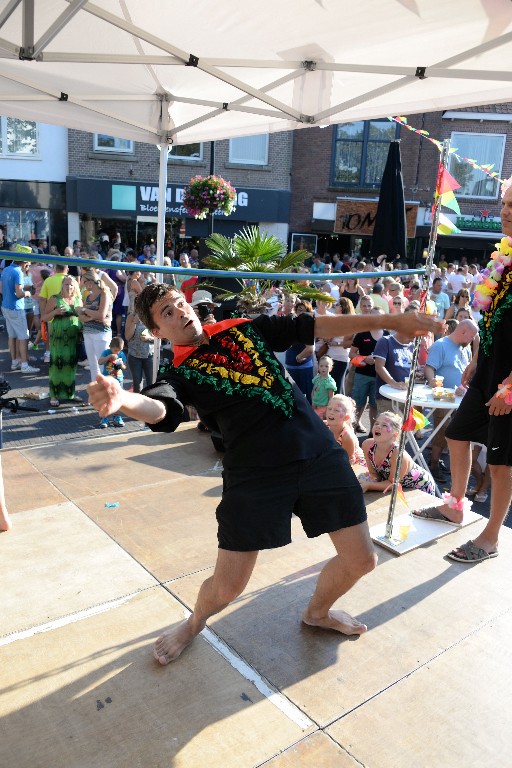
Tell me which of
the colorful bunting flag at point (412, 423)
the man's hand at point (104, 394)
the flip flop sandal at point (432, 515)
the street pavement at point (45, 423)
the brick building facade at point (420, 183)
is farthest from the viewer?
the brick building facade at point (420, 183)

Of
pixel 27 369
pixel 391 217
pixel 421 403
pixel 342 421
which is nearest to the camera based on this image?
pixel 342 421

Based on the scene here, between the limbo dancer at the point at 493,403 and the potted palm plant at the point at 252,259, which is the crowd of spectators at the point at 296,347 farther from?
the limbo dancer at the point at 493,403

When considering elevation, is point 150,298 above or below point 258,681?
above

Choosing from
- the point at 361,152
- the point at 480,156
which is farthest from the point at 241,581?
the point at 480,156

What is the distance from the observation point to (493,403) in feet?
9.75

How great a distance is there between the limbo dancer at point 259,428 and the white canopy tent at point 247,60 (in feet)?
7.57

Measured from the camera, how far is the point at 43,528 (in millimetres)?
3643

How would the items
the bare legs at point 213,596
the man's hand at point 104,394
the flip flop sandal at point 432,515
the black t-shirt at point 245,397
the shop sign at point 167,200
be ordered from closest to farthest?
1. the man's hand at point 104,394
2. the black t-shirt at point 245,397
3. the bare legs at point 213,596
4. the flip flop sandal at point 432,515
5. the shop sign at point 167,200

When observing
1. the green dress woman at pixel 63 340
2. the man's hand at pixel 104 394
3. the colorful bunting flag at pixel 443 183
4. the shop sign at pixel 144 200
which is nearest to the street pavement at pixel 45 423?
the green dress woman at pixel 63 340

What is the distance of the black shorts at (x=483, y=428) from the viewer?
3098 millimetres

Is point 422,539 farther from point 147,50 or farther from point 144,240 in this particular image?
point 144,240

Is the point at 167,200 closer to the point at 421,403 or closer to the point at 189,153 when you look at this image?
the point at 189,153

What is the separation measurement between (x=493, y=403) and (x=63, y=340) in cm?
601

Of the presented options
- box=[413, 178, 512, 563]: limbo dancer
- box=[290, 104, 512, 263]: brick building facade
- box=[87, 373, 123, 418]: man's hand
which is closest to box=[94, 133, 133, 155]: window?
box=[290, 104, 512, 263]: brick building facade
